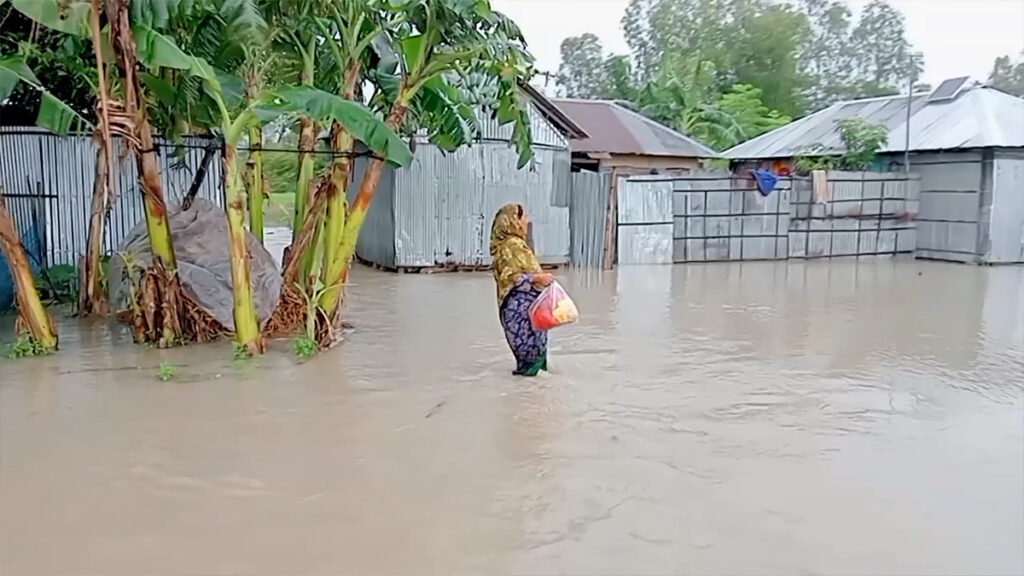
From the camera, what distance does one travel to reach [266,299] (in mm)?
7871

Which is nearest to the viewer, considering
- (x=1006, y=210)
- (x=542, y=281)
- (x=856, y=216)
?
(x=542, y=281)

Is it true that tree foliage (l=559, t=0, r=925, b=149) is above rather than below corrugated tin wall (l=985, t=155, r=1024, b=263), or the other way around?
above

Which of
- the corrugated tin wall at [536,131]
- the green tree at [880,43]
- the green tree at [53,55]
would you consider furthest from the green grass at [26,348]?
the green tree at [880,43]

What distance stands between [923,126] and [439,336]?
13150mm

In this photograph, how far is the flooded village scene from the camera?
3.81 m

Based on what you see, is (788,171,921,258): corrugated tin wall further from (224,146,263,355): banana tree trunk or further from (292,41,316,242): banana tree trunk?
(224,146,263,355): banana tree trunk

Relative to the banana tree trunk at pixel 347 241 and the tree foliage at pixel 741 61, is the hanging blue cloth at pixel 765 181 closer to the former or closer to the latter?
the banana tree trunk at pixel 347 241

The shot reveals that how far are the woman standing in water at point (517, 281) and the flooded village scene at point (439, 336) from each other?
0.02m

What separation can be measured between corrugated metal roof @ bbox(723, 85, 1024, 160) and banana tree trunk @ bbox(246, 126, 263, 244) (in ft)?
41.5

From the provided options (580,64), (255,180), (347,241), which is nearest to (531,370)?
(347,241)

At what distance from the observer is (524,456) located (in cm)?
476

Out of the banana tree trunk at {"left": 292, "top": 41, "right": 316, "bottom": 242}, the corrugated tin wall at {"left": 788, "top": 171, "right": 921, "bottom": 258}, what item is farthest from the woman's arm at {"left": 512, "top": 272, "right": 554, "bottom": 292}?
the corrugated tin wall at {"left": 788, "top": 171, "right": 921, "bottom": 258}

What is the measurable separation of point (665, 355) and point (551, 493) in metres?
3.45

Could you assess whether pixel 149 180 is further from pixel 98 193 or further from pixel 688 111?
pixel 688 111
